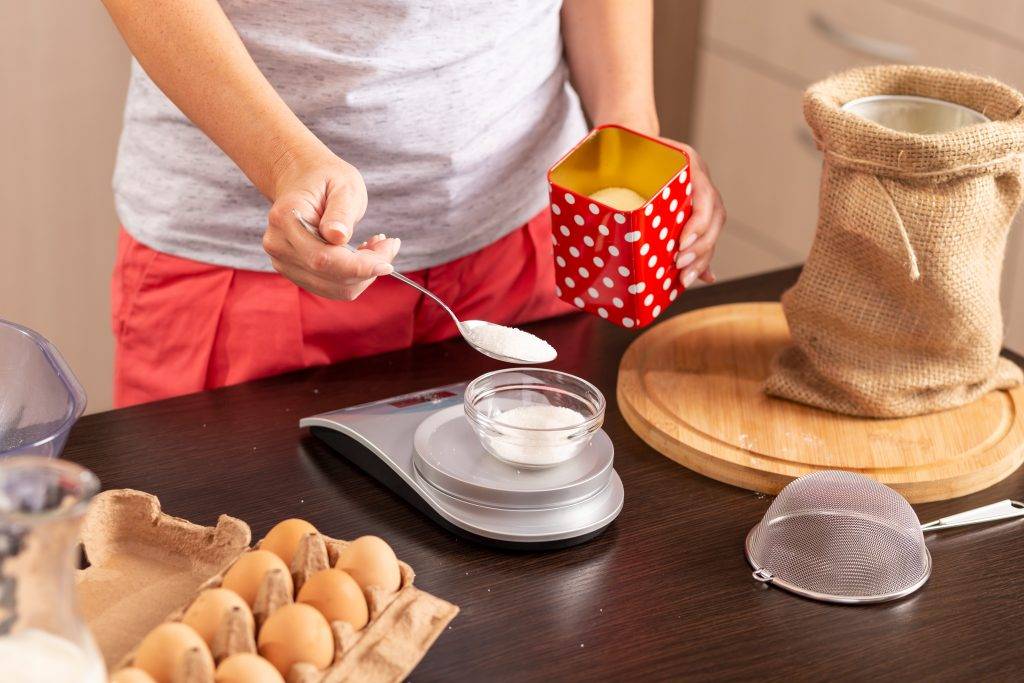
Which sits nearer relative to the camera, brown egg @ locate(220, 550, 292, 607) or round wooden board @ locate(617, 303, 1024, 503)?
brown egg @ locate(220, 550, 292, 607)

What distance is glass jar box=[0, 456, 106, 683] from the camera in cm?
55

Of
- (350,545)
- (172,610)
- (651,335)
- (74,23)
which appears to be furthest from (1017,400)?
(74,23)

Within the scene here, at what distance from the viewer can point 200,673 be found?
648mm

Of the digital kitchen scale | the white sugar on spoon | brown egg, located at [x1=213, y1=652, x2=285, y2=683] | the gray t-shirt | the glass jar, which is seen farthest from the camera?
the gray t-shirt

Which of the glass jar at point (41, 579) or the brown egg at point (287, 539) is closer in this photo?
the glass jar at point (41, 579)

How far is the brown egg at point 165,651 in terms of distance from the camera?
0.66 m

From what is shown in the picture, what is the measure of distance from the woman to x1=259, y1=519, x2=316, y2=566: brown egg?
0.32 m

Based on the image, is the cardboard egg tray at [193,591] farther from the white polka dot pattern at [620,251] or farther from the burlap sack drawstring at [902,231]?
the burlap sack drawstring at [902,231]

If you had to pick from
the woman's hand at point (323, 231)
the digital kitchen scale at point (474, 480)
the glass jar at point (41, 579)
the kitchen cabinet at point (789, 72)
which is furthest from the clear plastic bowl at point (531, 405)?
the kitchen cabinet at point (789, 72)

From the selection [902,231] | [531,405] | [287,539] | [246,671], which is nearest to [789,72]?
[902,231]

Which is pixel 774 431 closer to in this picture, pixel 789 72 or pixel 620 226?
pixel 620 226

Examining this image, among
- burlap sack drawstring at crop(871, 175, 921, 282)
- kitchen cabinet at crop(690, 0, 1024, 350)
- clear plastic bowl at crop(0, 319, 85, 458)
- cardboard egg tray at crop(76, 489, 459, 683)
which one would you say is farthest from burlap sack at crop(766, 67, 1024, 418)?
kitchen cabinet at crop(690, 0, 1024, 350)

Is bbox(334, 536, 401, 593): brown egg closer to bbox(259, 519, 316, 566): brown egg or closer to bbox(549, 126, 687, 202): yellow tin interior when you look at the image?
bbox(259, 519, 316, 566): brown egg

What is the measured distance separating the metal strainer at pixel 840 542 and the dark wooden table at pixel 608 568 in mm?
13
